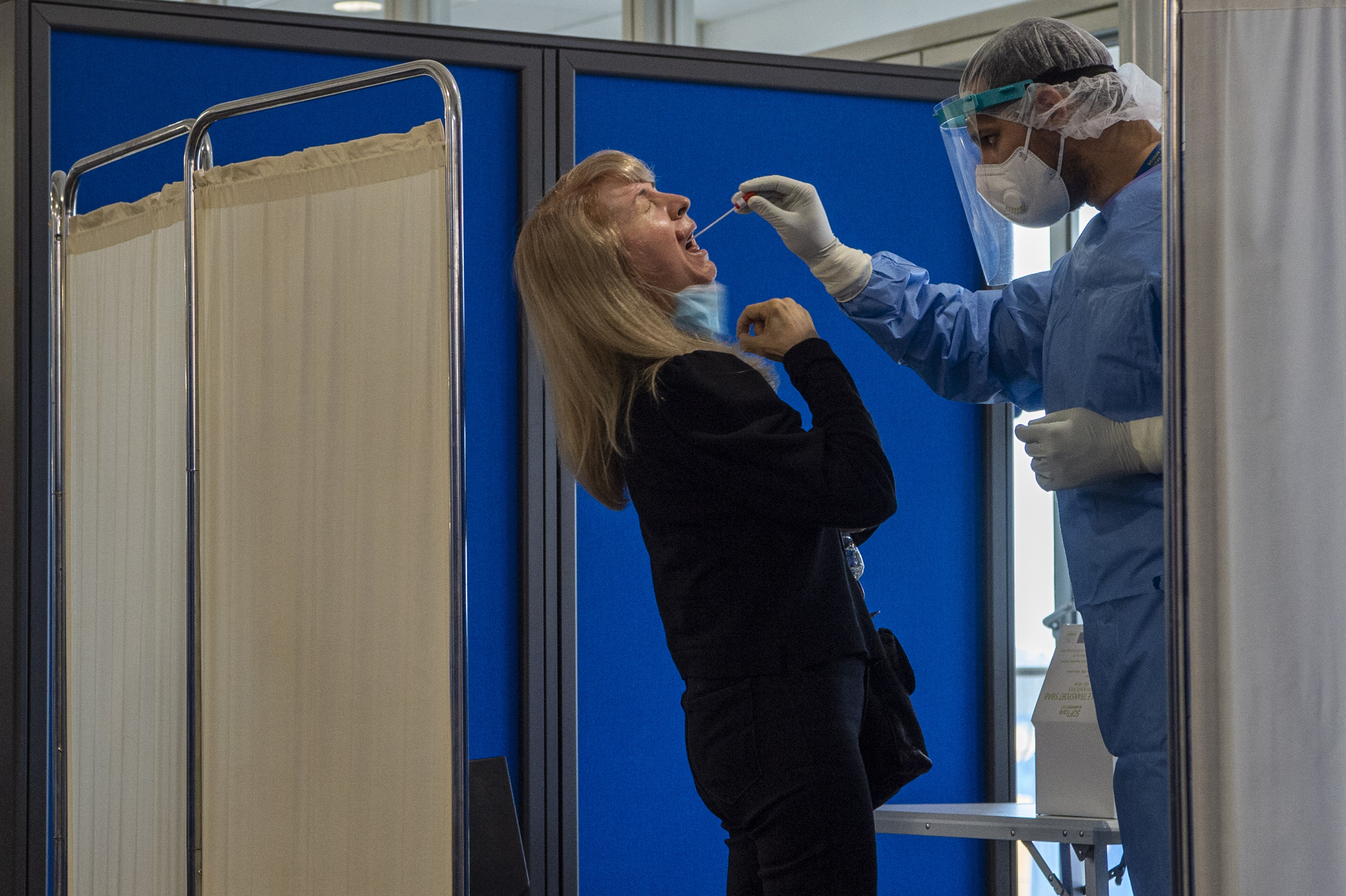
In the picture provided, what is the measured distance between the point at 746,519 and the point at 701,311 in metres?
0.34

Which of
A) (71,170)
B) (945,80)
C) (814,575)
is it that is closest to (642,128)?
(945,80)

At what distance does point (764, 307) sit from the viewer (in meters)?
1.65

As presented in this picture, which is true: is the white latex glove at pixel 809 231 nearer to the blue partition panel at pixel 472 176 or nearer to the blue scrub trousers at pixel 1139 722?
the blue scrub trousers at pixel 1139 722

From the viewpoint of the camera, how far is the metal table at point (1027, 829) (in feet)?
7.24

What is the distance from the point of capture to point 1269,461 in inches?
43.8

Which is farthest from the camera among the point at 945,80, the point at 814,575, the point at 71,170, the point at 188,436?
Result: the point at 945,80

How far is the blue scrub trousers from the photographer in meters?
1.64

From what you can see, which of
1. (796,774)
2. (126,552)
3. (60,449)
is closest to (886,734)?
(796,774)

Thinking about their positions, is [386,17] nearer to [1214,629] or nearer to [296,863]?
[296,863]

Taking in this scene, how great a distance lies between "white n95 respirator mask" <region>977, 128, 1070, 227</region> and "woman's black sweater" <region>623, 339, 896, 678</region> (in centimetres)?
49

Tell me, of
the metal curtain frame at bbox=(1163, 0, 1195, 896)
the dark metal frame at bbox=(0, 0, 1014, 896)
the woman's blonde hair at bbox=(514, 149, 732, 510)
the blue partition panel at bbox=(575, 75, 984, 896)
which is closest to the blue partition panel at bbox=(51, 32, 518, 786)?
the dark metal frame at bbox=(0, 0, 1014, 896)

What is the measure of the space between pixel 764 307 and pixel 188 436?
837 mm

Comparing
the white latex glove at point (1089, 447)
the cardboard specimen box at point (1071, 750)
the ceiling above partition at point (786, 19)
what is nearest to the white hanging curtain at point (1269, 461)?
the white latex glove at point (1089, 447)

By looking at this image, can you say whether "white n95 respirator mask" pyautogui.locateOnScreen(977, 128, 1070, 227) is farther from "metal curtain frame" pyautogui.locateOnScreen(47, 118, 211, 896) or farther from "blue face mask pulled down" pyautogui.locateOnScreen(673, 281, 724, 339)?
"metal curtain frame" pyautogui.locateOnScreen(47, 118, 211, 896)
